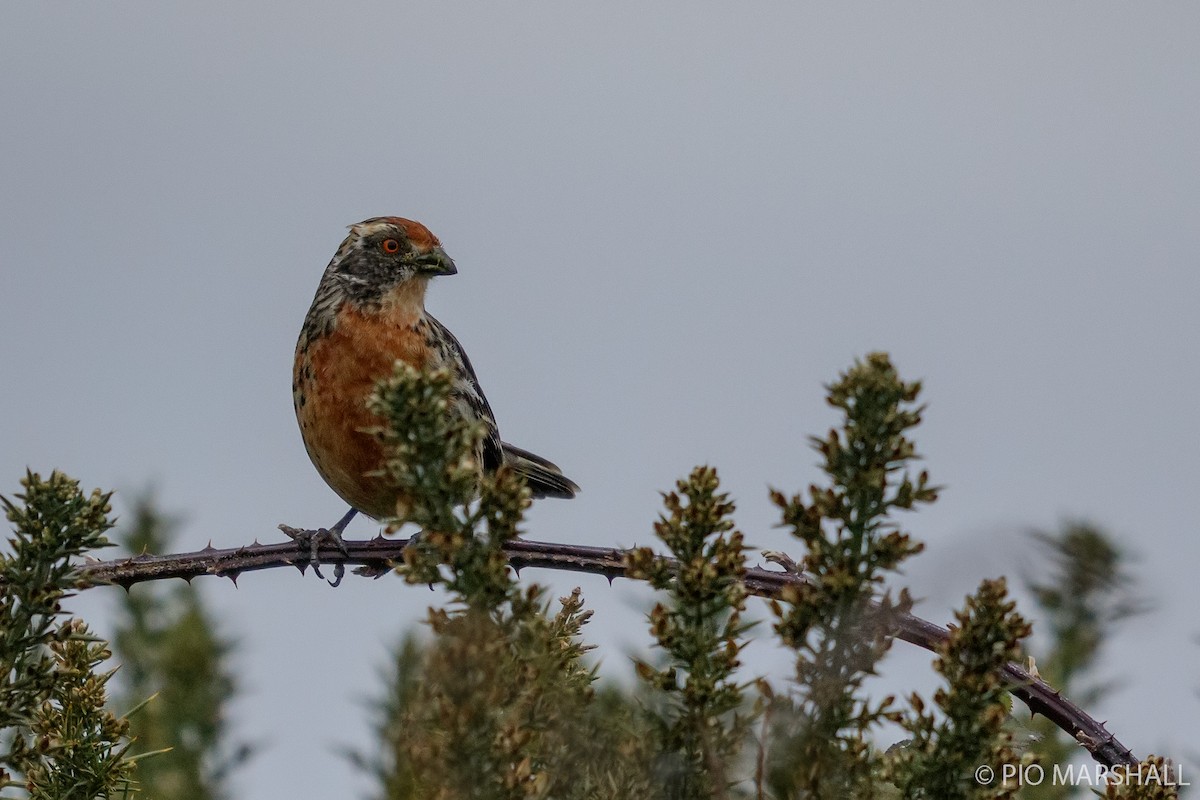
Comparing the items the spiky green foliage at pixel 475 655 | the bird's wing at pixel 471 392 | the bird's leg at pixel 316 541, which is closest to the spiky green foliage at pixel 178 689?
the bird's leg at pixel 316 541

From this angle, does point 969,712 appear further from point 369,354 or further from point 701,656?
point 369,354

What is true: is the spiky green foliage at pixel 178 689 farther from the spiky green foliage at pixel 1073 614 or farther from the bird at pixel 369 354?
the spiky green foliage at pixel 1073 614

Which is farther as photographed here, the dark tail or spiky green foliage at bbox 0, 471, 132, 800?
the dark tail

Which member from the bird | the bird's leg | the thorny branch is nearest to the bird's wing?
the bird

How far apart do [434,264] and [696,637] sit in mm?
5938

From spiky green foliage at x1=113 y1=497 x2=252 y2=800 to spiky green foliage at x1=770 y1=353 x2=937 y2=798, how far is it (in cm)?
296

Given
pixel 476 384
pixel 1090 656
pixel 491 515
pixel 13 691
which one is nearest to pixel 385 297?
pixel 476 384

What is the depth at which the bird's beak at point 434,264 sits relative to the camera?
7.87 metres

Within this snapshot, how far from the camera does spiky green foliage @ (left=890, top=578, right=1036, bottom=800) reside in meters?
2.01

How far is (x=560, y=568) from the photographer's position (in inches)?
148

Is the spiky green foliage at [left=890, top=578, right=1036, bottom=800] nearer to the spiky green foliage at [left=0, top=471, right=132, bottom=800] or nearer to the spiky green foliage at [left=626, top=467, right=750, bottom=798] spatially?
the spiky green foliage at [left=626, top=467, right=750, bottom=798]

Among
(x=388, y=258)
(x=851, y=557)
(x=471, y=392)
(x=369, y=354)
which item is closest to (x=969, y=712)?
(x=851, y=557)

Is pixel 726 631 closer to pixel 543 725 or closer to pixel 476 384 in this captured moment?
pixel 543 725

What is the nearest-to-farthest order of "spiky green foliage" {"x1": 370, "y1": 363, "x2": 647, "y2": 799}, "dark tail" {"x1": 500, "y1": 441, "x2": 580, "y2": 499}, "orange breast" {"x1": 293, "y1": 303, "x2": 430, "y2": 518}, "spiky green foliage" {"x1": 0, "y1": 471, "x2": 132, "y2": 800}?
1. "spiky green foliage" {"x1": 370, "y1": 363, "x2": 647, "y2": 799}
2. "spiky green foliage" {"x1": 0, "y1": 471, "x2": 132, "y2": 800}
3. "orange breast" {"x1": 293, "y1": 303, "x2": 430, "y2": 518}
4. "dark tail" {"x1": 500, "y1": 441, "x2": 580, "y2": 499}
